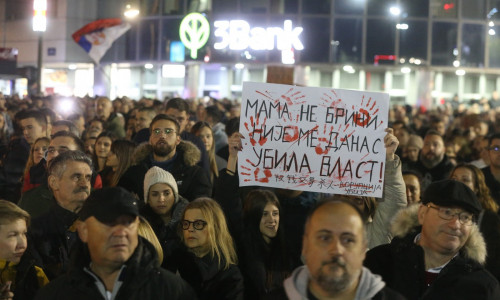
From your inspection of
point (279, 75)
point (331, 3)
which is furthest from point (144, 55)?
point (279, 75)

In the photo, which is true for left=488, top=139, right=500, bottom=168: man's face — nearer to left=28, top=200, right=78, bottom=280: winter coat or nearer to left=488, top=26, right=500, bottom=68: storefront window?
left=28, top=200, right=78, bottom=280: winter coat

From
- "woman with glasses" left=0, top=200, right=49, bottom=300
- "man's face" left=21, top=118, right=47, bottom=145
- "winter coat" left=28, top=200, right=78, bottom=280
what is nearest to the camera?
"woman with glasses" left=0, top=200, right=49, bottom=300

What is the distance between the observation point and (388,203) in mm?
6559

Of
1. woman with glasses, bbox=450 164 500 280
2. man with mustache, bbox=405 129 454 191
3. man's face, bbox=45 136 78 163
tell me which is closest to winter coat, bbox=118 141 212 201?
man's face, bbox=45 136 78 163

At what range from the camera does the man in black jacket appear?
13.6 feet

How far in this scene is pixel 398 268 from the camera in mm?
5035

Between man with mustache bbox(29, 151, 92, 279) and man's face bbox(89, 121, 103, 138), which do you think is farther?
man's face bbox(89, 121, 103, 138)

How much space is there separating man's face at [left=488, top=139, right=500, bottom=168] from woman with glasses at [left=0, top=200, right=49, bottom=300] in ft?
19.2

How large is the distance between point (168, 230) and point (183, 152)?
5.50ft

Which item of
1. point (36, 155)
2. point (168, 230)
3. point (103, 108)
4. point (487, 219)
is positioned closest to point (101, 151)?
point (36, 155)

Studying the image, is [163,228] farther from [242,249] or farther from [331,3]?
[331,3]

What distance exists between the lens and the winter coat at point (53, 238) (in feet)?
18.4

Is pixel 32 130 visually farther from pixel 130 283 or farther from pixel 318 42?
pixel 318 42

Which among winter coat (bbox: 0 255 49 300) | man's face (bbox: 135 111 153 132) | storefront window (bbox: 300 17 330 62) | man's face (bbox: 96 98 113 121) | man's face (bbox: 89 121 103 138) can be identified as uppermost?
storefront window (bbox: 300 17 330 62)
